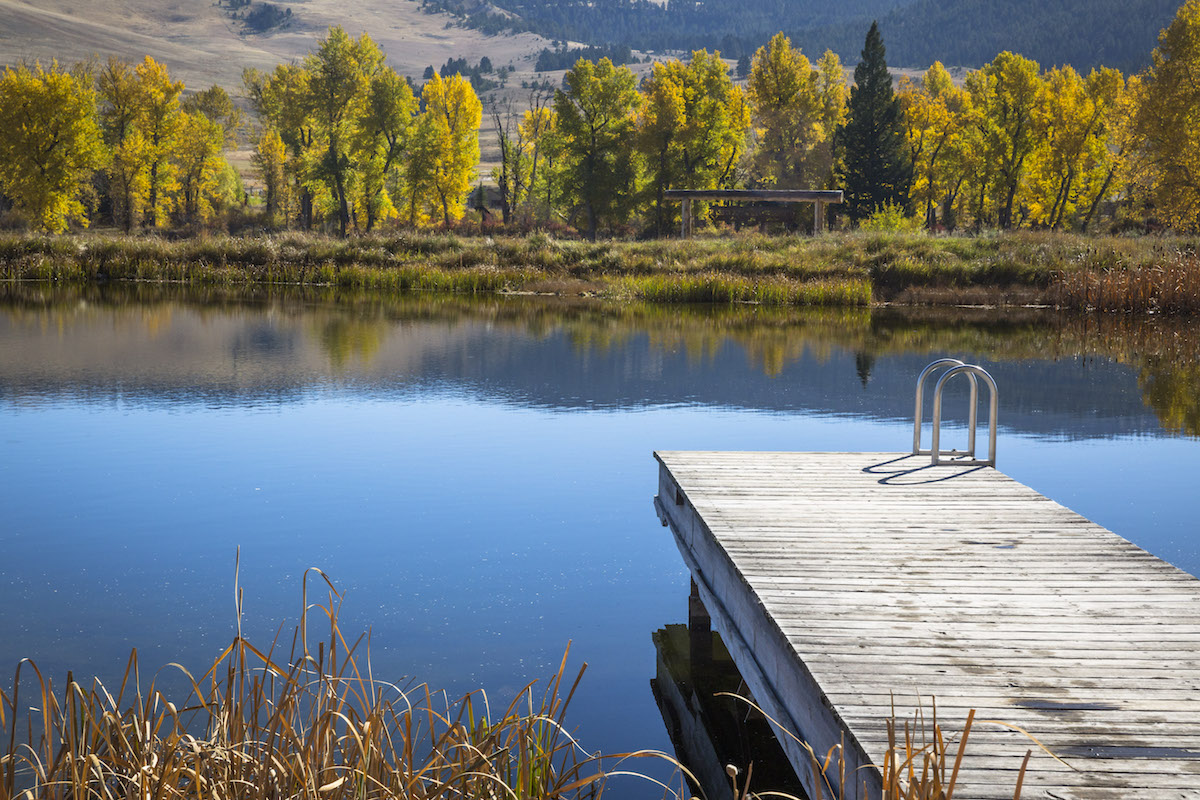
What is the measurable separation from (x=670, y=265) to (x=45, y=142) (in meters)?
26.1

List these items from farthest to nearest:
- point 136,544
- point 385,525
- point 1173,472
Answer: point 1173,472 → point 385,525 → point 136,544

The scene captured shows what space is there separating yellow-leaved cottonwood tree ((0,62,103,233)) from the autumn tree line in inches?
3.1

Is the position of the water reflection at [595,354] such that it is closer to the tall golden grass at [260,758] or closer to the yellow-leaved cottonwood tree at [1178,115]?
the tall golden grass at [260,758]

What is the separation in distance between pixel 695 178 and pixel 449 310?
27.8 metres

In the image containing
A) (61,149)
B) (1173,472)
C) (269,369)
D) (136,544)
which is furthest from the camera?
(61,149)

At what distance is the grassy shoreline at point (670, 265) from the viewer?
104ft

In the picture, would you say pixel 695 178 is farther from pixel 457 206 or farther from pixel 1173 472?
pixel 1173 472

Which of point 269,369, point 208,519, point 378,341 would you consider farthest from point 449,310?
point 208,519

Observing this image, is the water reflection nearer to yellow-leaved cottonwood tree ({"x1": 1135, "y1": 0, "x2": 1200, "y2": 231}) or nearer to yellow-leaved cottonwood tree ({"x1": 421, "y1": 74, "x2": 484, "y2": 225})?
yellow-leaved cottonwood tree ({"x1": 1135, "y1": 0, "x2": 1200, "y2": 231})

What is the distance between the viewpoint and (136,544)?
8.46 m

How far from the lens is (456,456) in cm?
1200

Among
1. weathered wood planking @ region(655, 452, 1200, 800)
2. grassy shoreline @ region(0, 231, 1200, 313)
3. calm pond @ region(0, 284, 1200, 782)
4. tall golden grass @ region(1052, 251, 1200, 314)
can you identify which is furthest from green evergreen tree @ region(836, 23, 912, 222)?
weathered wood planking @ region(655, 452, 1200, 800)

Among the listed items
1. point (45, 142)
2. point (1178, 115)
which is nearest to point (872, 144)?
point (1178, 115)

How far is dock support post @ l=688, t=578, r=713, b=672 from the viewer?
6.81m
